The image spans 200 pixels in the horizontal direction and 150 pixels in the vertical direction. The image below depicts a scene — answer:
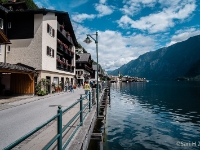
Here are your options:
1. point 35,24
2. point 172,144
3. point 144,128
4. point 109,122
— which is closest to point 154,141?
point 172,144

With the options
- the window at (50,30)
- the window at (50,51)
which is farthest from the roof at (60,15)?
the window at (50,51)

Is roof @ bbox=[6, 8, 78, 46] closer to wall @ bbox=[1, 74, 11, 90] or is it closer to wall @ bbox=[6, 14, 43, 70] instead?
wall @ bbox=[6, 14, 43, 70]

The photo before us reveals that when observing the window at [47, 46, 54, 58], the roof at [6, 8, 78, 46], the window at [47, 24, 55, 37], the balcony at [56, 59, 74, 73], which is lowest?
the balcony at [56, 59, 74, 73]

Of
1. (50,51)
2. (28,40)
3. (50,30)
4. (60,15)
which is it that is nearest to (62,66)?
(50,51)

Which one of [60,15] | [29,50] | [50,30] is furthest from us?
[60,15]

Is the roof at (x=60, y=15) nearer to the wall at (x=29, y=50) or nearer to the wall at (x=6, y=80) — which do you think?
the wall at (x=29, y=50)

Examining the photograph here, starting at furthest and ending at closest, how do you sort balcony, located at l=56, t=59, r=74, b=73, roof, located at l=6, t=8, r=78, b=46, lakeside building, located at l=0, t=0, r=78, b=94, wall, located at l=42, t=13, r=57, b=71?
1. balcony, located at l=56, t=59, r=74, b=73
2. wall, located at l=42, t=13, r=57, b=71
3. roof, located at l=6, t=8, r=78, b=46
4. lakeside building, located at l=0, t=0, r=78, b=94

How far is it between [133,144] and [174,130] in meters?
5.23

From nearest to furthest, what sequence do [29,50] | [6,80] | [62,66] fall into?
[6,80] < [29,50] < [62,66]

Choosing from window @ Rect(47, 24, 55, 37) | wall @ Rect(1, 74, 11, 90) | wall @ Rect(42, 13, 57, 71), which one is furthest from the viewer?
window @ Rect(47, 24, 55, 37)

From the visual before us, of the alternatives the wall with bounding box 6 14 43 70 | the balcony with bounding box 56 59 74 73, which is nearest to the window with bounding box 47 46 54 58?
the wall with bounding box 6 14 43 70

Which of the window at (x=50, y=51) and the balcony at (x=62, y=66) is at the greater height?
the window at (x=50, y=51)

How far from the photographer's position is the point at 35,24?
24.0 meters

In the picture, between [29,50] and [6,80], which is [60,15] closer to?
[29,50]
